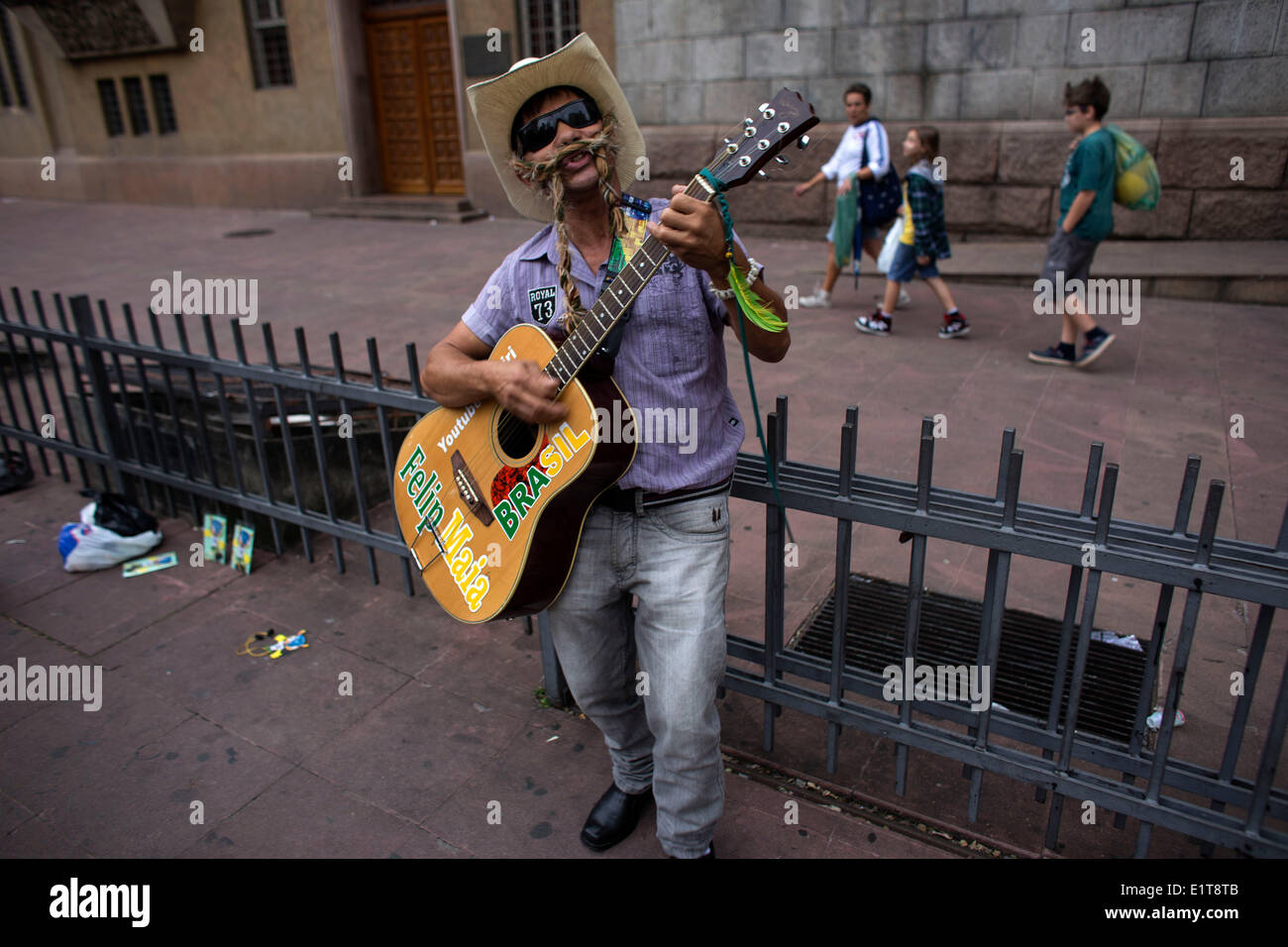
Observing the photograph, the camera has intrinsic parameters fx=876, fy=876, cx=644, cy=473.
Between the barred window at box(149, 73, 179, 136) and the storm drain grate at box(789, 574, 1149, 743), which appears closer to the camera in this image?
the storm drain grate at box(789, 574, 1149, 743)

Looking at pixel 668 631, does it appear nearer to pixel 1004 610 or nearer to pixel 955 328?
pixel 1004 610

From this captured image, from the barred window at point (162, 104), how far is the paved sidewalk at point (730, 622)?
13.8 m

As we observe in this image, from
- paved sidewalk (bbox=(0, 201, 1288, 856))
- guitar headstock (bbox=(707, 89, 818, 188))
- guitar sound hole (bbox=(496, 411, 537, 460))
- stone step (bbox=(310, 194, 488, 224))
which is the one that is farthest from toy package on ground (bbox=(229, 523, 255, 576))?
stone step (bbox=(310, 194, 488, 224))

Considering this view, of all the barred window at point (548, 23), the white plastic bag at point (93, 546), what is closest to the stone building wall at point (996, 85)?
the barred window at point (548, 23)

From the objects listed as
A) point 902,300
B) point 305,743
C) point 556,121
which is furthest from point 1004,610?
point 902,300

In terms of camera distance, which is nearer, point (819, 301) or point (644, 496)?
point (644, 496)

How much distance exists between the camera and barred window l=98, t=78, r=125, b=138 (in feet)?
59.8

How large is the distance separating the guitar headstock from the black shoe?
1.77 meters

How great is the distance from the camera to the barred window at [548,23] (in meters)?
12.4

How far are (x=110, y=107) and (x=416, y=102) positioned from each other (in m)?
8.37

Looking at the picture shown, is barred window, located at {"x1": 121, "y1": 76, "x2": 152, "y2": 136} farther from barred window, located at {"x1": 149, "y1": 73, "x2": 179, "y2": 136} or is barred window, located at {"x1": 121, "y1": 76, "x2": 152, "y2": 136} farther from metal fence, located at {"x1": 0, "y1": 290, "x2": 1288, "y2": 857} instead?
metal fence, located at {"x1": 0, "y1": 290, "x2": 1288, "y2": 857}

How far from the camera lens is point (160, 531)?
4516mm

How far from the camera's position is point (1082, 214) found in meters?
6.00
